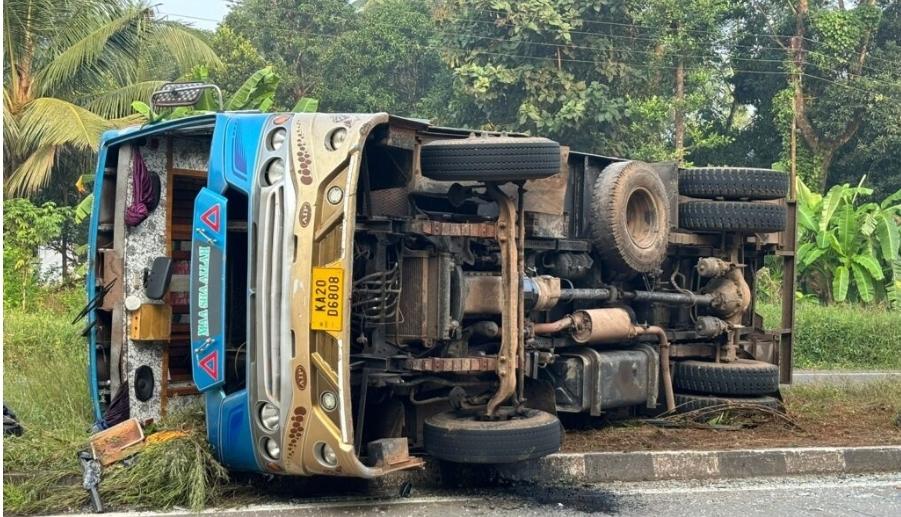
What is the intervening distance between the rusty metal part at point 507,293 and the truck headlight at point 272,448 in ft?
4.19

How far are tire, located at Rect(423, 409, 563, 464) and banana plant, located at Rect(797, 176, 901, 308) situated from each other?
48.0ft

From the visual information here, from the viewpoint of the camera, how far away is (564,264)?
22.1ft

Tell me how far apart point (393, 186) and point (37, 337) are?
7.00 meters

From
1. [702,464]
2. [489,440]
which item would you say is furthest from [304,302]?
[702,464]

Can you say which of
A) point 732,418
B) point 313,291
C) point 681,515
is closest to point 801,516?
point 681,515

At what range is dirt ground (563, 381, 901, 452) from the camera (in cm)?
677

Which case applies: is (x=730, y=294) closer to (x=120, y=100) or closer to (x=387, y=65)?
(x=120, y=100)

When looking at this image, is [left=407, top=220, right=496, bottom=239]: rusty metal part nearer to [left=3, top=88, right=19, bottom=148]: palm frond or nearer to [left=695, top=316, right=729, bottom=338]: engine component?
[left=695, top=316, right=729, bottom=338]: engine component

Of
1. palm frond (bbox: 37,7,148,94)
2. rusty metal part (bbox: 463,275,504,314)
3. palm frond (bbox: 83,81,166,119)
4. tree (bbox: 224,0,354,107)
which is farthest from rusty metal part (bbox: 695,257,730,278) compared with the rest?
tree (bbox: 224,0,354,107)

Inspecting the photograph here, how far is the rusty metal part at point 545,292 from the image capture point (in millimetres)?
6305

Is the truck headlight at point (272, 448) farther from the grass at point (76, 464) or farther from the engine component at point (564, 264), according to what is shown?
the engine component at point (564, 264)

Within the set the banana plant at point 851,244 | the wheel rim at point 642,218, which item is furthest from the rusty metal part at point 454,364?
the banana plant at point 851,244

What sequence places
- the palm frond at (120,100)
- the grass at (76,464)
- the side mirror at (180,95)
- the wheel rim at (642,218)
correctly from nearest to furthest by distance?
the grass at (76,464)
the side mirror at (180,95)
the wheel rim at (642,218)
the palm frond at (120,100)

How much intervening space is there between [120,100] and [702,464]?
14.1 meters
